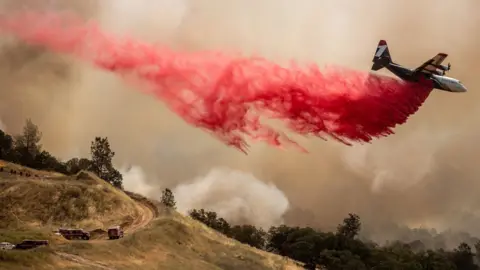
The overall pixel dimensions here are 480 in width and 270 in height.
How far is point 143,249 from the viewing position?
3307 inches

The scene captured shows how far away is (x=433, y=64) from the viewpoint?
298ft

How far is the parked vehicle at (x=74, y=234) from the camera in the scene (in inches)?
3366

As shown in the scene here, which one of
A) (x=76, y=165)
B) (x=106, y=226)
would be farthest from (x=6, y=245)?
(x=76, y=165)

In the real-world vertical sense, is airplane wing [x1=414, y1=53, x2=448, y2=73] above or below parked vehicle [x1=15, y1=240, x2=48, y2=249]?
above

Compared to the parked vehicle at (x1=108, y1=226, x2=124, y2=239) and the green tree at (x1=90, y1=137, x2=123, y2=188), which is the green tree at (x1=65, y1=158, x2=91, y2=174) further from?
the parked vehicle at (x1=108, y1=226, x2=124, y2=239)

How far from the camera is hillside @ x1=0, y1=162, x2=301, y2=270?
78000 mm

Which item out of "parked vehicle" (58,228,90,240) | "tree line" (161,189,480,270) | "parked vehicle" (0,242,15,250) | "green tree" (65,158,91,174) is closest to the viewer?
"parked vehicle" (0,242,15,250)

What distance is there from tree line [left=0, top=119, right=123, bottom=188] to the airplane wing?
8918cm

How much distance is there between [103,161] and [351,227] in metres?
79.1

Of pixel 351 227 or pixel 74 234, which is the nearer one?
pixel 74 234

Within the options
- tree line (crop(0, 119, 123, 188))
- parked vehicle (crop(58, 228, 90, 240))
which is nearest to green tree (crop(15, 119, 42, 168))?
tree line (crop(0, 119, 123, 188))

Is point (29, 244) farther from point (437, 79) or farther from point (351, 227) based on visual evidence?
point (351, 227)

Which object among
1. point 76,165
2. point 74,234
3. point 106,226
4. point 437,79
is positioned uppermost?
point 437,79

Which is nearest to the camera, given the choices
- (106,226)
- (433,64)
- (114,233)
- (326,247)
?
(114,233)
